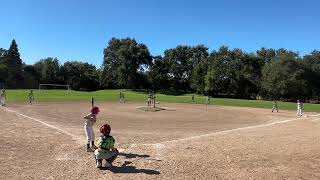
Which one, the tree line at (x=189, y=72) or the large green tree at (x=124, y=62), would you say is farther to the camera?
the large green tree at (x=124, y=62)

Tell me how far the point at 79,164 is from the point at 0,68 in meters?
110

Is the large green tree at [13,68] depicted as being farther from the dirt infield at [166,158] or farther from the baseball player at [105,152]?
the baseball player at [105,152]

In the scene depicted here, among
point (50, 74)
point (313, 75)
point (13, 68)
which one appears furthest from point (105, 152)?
point (13, 68)

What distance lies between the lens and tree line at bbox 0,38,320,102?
88.6 metres

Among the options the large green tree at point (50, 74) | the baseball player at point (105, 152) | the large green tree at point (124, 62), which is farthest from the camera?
the large green tree at point (50, 74)

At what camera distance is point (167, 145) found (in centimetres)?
1562

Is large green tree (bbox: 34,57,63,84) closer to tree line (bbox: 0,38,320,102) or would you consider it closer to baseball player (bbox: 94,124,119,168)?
tree line (bbox: 0,38,320,102)

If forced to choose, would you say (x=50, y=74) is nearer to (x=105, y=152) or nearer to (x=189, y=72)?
(x=189, y=72)

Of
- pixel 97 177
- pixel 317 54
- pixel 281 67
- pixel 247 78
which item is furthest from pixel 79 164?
pixel 317 54

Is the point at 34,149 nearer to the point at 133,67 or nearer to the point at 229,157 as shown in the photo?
the point at 229,157

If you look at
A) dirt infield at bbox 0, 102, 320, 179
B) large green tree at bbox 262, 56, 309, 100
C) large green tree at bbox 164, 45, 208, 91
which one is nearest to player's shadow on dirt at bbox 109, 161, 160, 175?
dirt infield at bbox 0, 102, 320, 179

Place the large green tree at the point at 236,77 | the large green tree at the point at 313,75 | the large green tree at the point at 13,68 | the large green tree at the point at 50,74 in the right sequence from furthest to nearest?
the large green tree at the point at 50,74 < the large green tree at the point at 13,68 < the large green tree at the point at 236,77 < the large green tree at the point at 313,75

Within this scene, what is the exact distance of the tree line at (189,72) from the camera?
291 feet

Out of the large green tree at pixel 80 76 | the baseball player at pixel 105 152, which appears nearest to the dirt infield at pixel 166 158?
the baseball player at pixel 105 152
